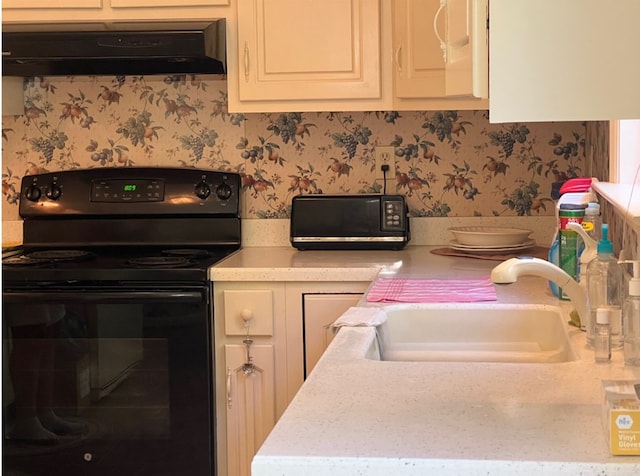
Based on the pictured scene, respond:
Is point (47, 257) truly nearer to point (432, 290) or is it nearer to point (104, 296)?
point (104, 296)

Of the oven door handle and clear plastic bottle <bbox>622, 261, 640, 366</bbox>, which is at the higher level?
clear plastic bottle <bbox>622, 261, 640, 366</bbox>

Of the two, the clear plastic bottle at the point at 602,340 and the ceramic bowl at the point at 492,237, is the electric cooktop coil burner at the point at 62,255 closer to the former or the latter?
the ceramic bowl at the point at 492,237

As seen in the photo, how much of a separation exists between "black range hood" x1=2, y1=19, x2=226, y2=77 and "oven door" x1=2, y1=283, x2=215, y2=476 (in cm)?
73

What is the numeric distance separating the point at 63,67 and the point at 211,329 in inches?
41.2

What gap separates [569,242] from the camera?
6.51 ft

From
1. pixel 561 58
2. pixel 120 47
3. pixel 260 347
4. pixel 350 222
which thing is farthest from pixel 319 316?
pixel 561 58

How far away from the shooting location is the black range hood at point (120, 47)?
2.72 m

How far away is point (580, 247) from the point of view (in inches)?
77.7

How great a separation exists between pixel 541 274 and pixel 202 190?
1.71 m

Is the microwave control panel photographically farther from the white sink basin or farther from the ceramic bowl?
the white sink basin

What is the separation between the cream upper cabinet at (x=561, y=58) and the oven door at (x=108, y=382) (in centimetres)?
170

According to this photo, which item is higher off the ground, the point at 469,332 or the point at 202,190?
the point at 202,190

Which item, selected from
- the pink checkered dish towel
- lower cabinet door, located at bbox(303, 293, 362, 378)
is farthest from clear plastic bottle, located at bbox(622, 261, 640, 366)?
lower cabinet door, located at bbox(303, 293, 362, 378)

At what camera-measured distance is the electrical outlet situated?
3.18 metres
